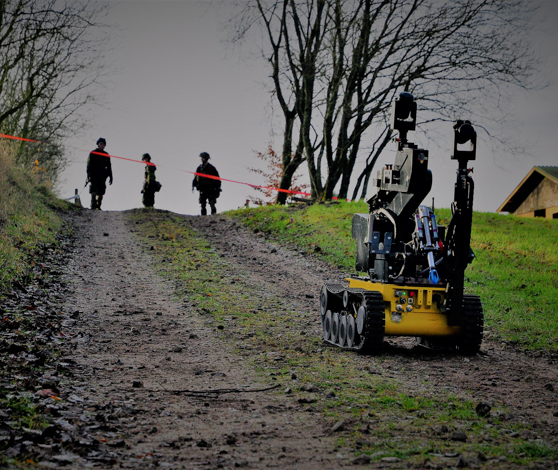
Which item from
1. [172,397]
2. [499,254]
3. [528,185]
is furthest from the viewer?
[528,185]

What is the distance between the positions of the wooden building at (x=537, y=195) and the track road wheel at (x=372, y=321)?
2812 cm

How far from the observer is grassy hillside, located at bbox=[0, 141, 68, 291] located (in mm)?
10914

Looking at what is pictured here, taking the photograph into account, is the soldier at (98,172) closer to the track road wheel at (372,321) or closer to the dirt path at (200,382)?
the dirt path at (200,382)

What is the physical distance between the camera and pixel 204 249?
15.6 meters

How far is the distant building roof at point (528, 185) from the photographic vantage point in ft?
109

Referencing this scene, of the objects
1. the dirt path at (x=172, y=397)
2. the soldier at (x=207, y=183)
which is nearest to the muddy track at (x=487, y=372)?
the dirt path at (x=172, y=397)

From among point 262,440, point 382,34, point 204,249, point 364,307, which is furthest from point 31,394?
point 382,34

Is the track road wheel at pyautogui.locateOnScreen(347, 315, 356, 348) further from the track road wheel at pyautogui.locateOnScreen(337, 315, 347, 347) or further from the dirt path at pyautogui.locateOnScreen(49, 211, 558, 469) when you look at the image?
the dirt path at pyautogui.locateOnScreen(49, 211, 558, 469)

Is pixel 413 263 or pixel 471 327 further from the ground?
pixel 413 263

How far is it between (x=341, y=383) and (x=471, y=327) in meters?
2.18

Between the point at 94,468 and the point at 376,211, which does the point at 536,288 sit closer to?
the point at 376,211

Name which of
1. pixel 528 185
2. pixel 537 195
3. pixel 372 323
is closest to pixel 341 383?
pixel 372 323

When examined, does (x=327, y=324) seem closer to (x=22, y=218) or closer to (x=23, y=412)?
(x=23, y=412)

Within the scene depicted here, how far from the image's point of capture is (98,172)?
22328 millimetres
